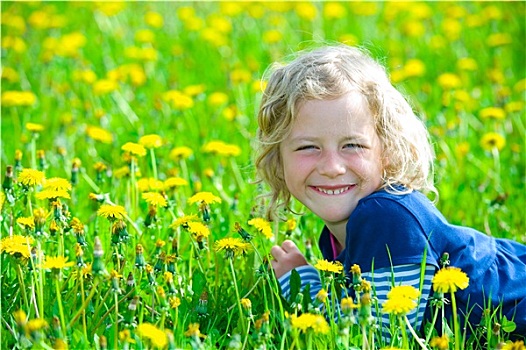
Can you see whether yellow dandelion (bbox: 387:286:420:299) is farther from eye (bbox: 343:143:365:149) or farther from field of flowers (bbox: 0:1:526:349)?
eye (bbox: 343:143:365:149)

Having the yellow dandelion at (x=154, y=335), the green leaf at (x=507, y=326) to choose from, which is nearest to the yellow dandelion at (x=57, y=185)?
the yellow dandelion at (x=154, y=335)

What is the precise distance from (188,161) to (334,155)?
143 cm

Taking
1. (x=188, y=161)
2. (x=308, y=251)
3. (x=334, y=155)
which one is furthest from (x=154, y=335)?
(x=188, y=161)

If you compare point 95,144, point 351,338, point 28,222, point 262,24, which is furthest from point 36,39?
point 351,338

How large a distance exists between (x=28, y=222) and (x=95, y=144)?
1684mm

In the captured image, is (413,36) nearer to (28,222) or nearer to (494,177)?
(494,177)

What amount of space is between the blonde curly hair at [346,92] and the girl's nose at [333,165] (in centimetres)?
13

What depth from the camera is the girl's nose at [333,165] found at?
226 centimetres

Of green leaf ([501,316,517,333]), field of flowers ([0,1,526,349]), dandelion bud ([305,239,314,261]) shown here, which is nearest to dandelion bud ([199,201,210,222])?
field of flowers ([0,1,526,349])

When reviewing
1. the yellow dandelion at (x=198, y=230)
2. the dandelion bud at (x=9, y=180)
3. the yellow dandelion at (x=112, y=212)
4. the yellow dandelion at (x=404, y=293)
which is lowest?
the yellow dandelion at (x=404, y=293)

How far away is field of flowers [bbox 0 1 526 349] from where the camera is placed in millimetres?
2029

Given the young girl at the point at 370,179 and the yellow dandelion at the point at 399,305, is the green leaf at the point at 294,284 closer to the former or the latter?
the young girl at the point at 370,179

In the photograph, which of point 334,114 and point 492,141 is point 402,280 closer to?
point 334,114

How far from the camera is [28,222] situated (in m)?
2.10
